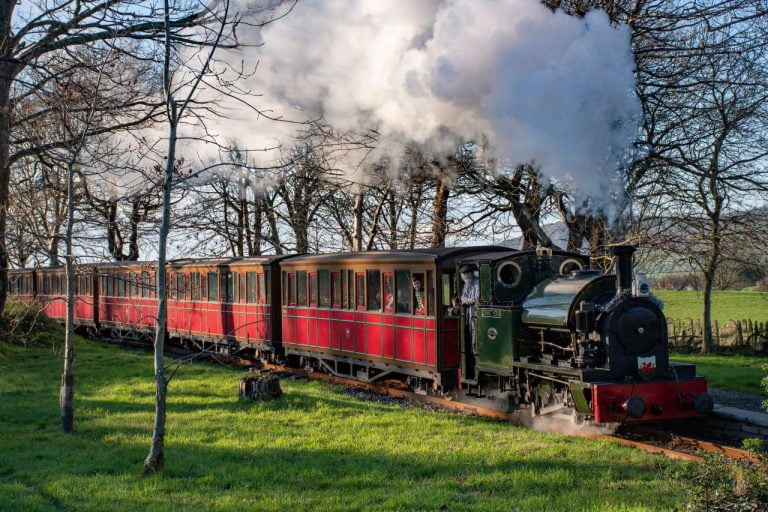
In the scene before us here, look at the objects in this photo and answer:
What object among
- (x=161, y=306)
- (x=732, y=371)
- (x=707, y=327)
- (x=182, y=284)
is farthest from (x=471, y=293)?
(x=707, y=327)

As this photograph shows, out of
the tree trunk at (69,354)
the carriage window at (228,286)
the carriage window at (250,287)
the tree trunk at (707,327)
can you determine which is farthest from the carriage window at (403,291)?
the tree trunk at (707,327)

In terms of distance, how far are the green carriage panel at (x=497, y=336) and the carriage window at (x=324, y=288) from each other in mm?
4300

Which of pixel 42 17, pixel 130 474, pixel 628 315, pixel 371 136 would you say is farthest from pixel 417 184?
pixel 130 474

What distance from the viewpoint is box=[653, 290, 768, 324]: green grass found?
27503mm

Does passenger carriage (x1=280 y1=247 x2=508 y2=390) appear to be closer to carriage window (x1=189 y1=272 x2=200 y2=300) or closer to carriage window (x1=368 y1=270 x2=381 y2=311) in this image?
carriage window (x1=368 y1=270 x2=381 y2=311)

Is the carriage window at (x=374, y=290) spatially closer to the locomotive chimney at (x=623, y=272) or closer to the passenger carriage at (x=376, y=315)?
the passenger carriage at (x=376, y=315)

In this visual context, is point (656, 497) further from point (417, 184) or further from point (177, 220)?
point (417, 184)

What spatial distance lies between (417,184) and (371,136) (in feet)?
20.1

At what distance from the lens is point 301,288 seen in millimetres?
15375

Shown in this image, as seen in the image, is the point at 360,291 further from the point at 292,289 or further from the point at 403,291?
the point at 292,289

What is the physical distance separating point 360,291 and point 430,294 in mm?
2104

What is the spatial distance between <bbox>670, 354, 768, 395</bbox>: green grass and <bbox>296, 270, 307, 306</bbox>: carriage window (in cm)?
795

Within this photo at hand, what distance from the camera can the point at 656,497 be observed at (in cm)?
616

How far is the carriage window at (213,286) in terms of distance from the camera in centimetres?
1847
